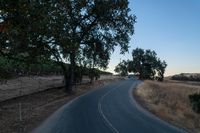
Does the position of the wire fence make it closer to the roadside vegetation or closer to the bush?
the bush

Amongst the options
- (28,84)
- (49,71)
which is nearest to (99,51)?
(28,84)

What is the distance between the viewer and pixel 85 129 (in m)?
21.8

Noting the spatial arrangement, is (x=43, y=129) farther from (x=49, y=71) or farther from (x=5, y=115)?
(x=49, y=71)

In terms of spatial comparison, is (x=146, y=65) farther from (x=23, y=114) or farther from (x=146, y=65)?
(x=23, y=114)

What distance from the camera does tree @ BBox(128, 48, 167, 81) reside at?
6988 inches

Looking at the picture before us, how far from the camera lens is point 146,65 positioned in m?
182

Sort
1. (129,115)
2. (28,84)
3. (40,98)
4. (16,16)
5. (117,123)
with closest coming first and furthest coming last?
(16,16) → (117,123) → (129,115) → (40,98) → (28,84)

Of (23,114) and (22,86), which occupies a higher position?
(22,86)

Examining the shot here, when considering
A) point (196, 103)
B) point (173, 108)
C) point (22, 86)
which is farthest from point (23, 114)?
point (196, 103)

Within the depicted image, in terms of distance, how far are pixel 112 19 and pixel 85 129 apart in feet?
103

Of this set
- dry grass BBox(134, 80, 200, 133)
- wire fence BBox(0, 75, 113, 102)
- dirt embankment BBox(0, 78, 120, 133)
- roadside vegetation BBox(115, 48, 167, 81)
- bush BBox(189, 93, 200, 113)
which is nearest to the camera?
dirt embankment BBox(0, 78, 120, 133)

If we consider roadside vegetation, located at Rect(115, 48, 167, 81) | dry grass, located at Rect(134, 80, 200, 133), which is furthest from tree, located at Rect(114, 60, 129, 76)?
dry grass, located at Rect(134, 80, 200, 133)

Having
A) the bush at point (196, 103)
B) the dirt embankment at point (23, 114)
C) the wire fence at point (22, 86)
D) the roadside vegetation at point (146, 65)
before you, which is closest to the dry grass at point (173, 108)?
the bush at point (196, 103)

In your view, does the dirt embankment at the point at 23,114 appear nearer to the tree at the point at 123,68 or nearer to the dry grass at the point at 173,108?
the dry grass at the point at 173,108
